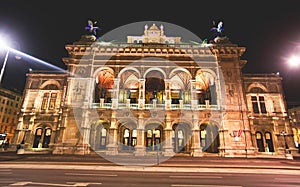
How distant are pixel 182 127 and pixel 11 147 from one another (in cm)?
2847

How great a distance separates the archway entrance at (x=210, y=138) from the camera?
28584 millimetres

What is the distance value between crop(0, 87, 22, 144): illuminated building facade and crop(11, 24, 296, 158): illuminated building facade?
32.7 metres

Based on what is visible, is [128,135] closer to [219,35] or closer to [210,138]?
[210,138]

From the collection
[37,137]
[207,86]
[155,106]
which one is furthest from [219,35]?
[37,137]

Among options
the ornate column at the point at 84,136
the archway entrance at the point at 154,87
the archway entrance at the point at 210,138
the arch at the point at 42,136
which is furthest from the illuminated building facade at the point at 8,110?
the archway entrance at the point at 210,138

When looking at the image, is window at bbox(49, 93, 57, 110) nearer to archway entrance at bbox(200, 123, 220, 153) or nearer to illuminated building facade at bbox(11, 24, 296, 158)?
illuminated building facade at bbox(11, 24, 296, 158)

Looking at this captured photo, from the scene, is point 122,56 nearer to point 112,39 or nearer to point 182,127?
point 112,39

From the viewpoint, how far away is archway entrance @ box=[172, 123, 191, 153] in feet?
94.7

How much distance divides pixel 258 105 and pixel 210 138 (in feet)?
34.5

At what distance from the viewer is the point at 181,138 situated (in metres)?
29.8

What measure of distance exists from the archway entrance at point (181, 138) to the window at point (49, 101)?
72.5ft

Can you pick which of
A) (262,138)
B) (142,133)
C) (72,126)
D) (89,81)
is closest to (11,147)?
(72,126)

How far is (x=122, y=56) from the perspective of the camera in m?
30.5

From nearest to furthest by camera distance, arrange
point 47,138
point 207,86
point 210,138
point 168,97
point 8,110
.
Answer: point 168,97, point 210,138, point 47,138, point 207,86, point 8,110
